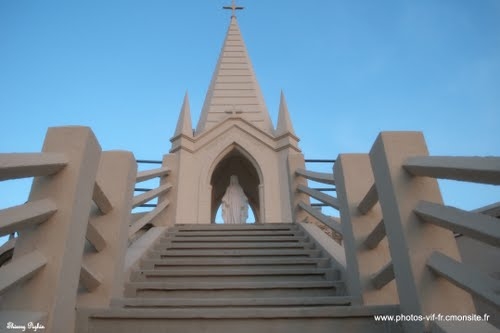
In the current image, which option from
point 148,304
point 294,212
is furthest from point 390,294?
point 294,212

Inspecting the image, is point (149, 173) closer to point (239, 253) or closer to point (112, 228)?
point (239, 253)

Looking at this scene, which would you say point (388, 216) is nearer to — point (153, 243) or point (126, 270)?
point (126, 270)

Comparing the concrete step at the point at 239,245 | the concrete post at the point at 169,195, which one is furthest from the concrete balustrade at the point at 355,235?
the concrete post at the point at 169,195

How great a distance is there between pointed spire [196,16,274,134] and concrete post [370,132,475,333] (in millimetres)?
9313

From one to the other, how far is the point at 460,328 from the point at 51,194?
2.10 meters

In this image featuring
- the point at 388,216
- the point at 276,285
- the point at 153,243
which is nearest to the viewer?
the point at 388,216

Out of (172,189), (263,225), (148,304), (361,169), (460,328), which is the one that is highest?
(172,189)

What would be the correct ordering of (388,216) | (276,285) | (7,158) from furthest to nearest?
(276,285)
(388,216)
(7,158)

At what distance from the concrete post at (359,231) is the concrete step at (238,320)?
0.42 meters

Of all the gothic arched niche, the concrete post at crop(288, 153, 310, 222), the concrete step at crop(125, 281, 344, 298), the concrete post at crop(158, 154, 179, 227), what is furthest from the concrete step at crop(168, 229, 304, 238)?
the gothic arched niche

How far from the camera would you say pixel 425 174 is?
195 cm

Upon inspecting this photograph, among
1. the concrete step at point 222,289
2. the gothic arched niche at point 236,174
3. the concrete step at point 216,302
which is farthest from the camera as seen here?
the gothic arched niche at point 236,174

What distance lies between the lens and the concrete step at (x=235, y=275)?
3406 mm

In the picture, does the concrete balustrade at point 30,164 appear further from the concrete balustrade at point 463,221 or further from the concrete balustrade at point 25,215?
the concrete balustrade at point 463,221
